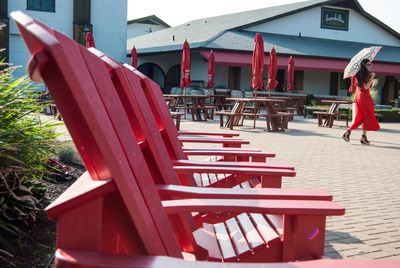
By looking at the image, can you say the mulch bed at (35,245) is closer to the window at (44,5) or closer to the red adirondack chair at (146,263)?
the red adirondack chair at (146,263)

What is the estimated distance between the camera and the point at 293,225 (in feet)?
6.42

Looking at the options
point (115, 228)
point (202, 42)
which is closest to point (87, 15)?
point (202, 42)

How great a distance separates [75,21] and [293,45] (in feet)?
39.7

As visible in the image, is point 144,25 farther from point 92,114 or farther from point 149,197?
point 92,114

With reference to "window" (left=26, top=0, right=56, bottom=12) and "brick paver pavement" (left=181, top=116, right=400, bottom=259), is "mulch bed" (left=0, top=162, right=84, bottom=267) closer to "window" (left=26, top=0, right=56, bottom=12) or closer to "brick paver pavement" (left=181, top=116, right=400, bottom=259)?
"brick paver pavement" (left=181, top=116, right=400, bottom=259)

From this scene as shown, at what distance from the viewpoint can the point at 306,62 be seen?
1136 inches

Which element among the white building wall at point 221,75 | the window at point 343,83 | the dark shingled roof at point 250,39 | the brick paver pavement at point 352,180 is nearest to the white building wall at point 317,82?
the window at point 343,83

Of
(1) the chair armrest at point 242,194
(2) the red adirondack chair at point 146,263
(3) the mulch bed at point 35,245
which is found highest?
(2) the red adirondack chair at point 146,263

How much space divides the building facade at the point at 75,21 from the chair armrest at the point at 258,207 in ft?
81.5

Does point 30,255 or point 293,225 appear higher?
point 293,225

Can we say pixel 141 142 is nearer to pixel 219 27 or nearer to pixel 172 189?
pixel 172 189

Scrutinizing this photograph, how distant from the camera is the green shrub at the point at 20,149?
2.95 m

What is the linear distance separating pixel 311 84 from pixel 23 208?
30.3 metres

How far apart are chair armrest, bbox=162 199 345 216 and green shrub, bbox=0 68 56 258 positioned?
4.01 feet
